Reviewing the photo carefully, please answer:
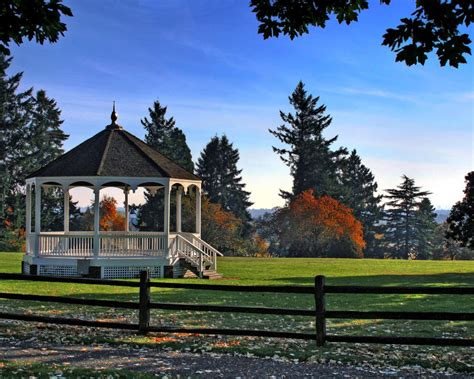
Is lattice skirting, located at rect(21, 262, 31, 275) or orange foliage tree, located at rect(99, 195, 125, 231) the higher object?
orange foliage tree, located at rect(99, 195, 125, 231)

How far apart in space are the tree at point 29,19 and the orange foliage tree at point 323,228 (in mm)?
54287

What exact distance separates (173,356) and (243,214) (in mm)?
71645

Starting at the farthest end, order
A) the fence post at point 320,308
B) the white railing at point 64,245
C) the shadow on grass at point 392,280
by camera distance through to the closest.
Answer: the white railing at point 64,245, the shadow on grass at point 392,280, the fence post at point 320,308

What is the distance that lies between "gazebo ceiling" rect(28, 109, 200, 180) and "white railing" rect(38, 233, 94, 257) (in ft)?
9.36

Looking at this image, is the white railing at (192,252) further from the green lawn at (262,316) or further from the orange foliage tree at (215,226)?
the orange foliage tree at (215,226)

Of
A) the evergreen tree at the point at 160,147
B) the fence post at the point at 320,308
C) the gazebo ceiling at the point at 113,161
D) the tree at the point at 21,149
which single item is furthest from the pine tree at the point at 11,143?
the fence post at the point at 320,308

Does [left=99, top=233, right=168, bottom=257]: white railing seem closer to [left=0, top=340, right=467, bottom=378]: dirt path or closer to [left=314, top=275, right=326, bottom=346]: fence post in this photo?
[left=0, top=340, right=467, bottom=378]: dirt path

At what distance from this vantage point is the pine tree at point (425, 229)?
80863 mm

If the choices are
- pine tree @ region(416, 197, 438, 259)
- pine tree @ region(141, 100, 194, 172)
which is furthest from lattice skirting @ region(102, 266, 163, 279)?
pine tree @ region(416, 197, 438, 259)

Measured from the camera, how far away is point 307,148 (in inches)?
3142

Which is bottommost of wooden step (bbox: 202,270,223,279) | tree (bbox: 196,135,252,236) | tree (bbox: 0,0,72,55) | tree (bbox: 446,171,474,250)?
wooden step (bbox: 202,270,223,279)

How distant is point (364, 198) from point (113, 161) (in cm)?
5960

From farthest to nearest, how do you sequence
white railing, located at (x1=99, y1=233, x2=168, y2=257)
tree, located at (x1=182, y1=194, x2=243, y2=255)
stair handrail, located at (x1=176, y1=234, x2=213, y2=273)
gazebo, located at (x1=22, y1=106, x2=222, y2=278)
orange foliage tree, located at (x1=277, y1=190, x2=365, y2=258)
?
orange foliage tree, located at (x1=277, y1=190, x2=365, y2=258) < tree, located at (x1=182, y1=194, x2=243, y2=255) < stair handrail, located at (x1=176, y1=234, x2=213, y2=273) < white railing, located at (x1=99, y1=233, x2=168, y2=257) < gazebo, located at (x1=22, y1=106, x2=222, y2=278)

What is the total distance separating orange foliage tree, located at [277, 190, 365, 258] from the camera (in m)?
62.8
